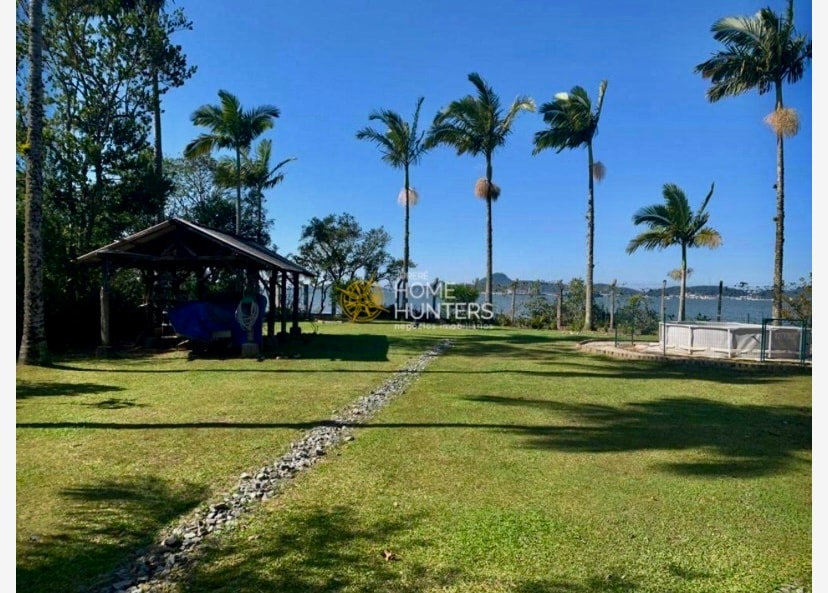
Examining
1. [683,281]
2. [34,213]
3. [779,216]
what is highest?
[779,216]

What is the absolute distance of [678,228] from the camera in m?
18.9

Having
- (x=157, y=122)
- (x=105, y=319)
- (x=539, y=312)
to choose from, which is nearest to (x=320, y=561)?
(x=105, y=319)

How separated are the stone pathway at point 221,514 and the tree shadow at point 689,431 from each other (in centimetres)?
224

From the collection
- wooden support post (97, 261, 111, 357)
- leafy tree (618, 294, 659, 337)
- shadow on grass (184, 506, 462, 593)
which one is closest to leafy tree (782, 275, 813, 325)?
leafy tree (618, 294, 659, 337)

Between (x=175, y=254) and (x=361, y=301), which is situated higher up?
(x=175, y=254)

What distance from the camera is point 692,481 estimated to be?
437 cm

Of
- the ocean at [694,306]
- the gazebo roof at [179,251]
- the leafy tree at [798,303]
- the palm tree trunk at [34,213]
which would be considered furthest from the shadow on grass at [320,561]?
the leafy tree at [798,303]

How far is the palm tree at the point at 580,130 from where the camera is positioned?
2044 cm

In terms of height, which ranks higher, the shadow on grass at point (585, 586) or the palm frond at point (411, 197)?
the palm frond at point (411, 197)

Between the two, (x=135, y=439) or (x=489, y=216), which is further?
(x=489, y=216)

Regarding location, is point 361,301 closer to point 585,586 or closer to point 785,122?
point 785,122

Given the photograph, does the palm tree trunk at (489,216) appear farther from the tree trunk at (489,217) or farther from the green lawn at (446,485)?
the green lawn at (446,485)

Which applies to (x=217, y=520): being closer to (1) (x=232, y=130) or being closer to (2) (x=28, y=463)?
(2) (x=28, y=463)

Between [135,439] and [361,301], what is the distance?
19188 mm
